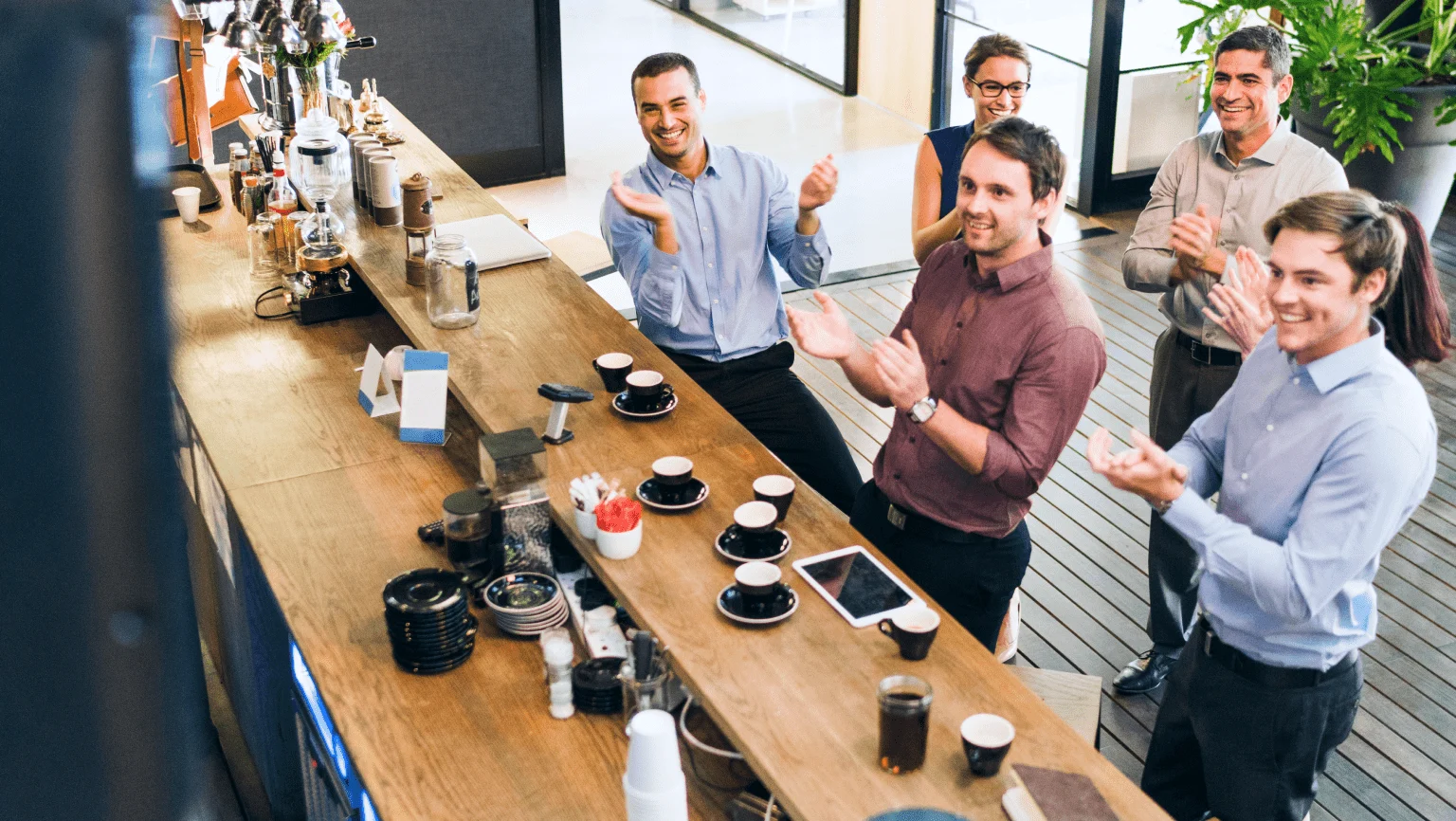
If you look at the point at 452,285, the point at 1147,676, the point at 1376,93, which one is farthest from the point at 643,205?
the point at 1376,93

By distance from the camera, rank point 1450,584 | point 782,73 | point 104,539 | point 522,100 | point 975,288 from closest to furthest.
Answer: point 104,539 → point 975,288 → point 1450,584 → point 522,100 → point 782,73

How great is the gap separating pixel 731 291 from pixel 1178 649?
1.49 metres

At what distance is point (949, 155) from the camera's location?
3699mm

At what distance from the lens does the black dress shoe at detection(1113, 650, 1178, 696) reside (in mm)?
3555

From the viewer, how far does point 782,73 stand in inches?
389

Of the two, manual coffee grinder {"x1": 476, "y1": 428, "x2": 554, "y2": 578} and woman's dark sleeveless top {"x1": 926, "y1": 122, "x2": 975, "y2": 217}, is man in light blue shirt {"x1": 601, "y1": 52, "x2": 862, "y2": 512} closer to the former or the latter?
woman's dark sleeveless top {"x1": 926, "y1": 122, "x2": 975, "y2": 217}

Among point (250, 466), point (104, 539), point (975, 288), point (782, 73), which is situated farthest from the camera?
point (782, 73)

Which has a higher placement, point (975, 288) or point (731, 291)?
point (975, 288)

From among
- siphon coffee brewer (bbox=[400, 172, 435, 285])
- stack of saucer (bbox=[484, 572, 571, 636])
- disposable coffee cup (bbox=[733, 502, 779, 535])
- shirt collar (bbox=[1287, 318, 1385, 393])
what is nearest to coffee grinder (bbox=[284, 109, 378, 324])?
siphon coffee brewer (bbox=[400, 172, 435, 285])

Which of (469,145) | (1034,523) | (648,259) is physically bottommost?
(1034,523)

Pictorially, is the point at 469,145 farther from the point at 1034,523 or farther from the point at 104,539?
the point at 104,539

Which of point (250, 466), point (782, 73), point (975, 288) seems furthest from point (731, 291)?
point (782, 73)

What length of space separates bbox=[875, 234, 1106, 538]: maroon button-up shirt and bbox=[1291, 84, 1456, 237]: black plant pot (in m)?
3.55

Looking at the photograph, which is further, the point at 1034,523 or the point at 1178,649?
the point at 1034,523
